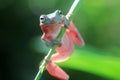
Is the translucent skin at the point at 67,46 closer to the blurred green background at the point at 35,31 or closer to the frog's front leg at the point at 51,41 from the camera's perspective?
the frog's front leg at the point at 51,41

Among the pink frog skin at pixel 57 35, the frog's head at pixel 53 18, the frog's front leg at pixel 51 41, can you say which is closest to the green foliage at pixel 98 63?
the pink frog skin at pixel 57 35

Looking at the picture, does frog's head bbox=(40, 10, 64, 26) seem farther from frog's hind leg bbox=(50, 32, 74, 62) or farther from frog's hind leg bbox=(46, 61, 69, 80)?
frog's hind leg bbox=(46, 61, 69, 80)

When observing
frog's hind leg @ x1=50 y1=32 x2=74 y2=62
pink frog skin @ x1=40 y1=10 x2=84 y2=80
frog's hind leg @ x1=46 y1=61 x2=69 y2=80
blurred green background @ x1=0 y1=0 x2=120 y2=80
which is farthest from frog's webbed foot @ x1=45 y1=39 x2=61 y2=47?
blurred green background @ x1=0 y1=0 x2=120 y2=80

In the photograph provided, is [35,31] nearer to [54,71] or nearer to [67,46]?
[54,71]

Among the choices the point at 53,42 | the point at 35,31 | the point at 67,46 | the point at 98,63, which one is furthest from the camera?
the point at 35,31

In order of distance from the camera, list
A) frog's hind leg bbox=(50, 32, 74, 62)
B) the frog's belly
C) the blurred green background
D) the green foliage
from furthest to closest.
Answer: the blurred green background < the green foliage < frog's hind leg bbox=(50, 32, 74, 62) < the frog's belly

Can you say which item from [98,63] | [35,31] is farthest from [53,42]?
[35,31]

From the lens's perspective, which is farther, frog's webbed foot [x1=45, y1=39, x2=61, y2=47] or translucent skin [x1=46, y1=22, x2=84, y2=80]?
translucent skin [x1=46, y1=22, x2=84, y2=80]
